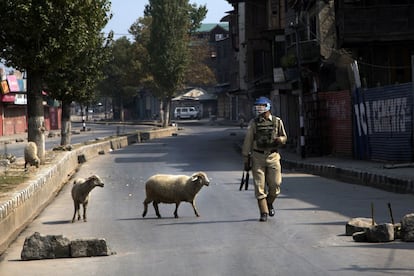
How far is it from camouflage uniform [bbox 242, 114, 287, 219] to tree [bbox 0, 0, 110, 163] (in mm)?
12141

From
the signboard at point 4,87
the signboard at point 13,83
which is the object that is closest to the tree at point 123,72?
the signboard at point 13,83

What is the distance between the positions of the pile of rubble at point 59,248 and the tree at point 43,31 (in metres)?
14.5

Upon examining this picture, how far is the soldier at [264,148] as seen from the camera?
13180mm

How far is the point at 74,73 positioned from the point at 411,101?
18.7m

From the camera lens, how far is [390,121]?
25.1 meters

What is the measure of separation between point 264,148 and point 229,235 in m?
2.27

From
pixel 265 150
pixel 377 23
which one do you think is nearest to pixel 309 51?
pixel 377 23

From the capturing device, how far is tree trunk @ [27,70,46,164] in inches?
1023

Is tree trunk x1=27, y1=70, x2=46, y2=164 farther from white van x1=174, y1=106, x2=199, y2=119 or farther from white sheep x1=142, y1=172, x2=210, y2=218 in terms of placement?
white van x1=174, y1=106, x2=199, y2=119

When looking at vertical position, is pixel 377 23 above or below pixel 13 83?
above

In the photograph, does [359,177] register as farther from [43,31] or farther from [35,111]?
[35,111]

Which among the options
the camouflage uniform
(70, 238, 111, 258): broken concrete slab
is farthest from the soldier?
(70, 238, 111, 258): broken concrete slab

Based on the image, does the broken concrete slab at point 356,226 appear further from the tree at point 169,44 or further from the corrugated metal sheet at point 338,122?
the tree at point 169,44

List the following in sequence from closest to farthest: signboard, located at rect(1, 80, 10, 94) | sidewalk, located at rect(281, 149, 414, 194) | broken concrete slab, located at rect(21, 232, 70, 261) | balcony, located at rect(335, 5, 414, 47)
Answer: broken concrete slab, located at rect(21, 232, 70, 261), sidewalk, located at rect(281, 149, 414, 194), balcony, located at rect(335, 5, 414, 47), signboard, located at rect(1, 80, 10, 94)
